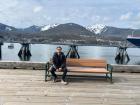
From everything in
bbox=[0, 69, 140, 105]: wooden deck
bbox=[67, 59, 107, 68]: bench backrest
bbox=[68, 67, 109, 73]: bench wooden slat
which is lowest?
bbox=[0, 69, 140, 105]: wooden deck

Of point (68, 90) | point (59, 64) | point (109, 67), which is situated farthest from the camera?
point (109, 67)

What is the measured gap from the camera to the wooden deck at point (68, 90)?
957 centimetres

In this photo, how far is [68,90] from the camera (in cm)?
1109

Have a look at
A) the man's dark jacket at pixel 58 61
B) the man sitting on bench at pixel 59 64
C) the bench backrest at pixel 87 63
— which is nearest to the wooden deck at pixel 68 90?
the man sitting on bench at pixel 59 64

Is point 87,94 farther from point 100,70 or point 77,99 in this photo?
point 100,70

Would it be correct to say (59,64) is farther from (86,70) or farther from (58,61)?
(86,70)

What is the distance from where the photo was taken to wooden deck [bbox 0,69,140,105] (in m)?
9.57

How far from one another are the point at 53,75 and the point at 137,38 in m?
61.6

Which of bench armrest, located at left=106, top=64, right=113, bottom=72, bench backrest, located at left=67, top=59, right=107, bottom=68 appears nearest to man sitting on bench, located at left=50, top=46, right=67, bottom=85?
bench backrest, located at left=67, top=59, right=107, bottom=68

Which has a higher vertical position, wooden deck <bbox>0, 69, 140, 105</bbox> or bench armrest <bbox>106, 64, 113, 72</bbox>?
bench armrest <bbox>106, 64, 113, 72</bbox>

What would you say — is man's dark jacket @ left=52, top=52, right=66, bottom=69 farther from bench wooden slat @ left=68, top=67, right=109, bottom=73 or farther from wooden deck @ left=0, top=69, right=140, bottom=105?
wooden deck @ left=0, top=69, right=140, bottom=105

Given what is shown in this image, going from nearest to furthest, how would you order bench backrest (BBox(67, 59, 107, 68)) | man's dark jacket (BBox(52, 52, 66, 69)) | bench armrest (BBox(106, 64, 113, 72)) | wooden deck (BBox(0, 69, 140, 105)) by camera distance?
wooden deck (BBox(0, 69, 140, 105)) < man's dark jacket (BBox(52, 52, 66, 69)) < bench armrest (BBox(106, 64, 113, 72)) < bench backrest (BBox(67, 59, 107, 68))

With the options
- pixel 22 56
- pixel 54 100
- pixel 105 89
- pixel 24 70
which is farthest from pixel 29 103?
pixel 22 56

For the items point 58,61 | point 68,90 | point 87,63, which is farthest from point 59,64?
point 68,90
